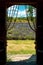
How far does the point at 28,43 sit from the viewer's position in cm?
1373

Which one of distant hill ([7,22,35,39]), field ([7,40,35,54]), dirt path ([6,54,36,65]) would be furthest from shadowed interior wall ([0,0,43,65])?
distant hill ([7,22,35,39])

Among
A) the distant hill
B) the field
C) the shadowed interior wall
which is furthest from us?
the distant hill

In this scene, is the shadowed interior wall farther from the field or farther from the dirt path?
the field

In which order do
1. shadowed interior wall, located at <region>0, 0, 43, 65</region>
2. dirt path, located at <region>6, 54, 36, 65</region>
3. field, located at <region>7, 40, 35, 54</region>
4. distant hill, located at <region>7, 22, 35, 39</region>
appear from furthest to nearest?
1. distant hill, located at <region>7, 22, 35, 39</region>
2. field, located at <region>7, 40, 35, 54</region>
3. dirt path, located at <region>6, 54, 36, 65</region>
4. shadowed interior wall, located at <region>0, 0, 43, 65</region>

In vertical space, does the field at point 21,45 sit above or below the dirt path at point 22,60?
below

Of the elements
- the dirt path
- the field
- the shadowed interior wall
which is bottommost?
the field
